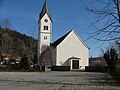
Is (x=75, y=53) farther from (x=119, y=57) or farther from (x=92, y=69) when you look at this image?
(x=119, y=57)

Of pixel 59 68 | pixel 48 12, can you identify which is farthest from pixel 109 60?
pixel 48 12

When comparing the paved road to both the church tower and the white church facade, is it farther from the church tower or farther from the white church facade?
the church tower

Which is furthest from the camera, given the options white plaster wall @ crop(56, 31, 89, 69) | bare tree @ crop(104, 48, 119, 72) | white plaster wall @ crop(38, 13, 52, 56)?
white plaster wall @ crop(38, 13, 52, 56)

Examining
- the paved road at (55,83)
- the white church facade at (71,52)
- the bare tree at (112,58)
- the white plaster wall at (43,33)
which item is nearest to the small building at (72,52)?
the white church facade at (71,52)

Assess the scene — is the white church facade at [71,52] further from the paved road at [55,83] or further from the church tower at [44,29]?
the paved road at [55,83]

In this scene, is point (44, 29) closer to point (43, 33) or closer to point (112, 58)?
point (43, 33)

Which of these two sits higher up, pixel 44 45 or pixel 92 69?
pixel 44 45

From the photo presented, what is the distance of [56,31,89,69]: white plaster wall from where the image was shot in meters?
67.6

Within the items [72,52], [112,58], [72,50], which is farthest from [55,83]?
[72,50]

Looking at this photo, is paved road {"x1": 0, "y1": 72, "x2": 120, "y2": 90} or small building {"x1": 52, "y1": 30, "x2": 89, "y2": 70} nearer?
paved road {"x1": 0, "y1": 72, "x2": 120, "y2": 90}

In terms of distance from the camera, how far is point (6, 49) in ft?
209

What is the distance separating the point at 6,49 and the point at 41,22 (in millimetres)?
20143

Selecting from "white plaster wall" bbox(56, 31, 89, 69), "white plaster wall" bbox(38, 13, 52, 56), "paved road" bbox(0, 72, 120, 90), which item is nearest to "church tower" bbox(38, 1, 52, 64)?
"white plaster wall" bbox(38, 13, 52, 56)

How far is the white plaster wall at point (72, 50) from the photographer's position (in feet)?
222
